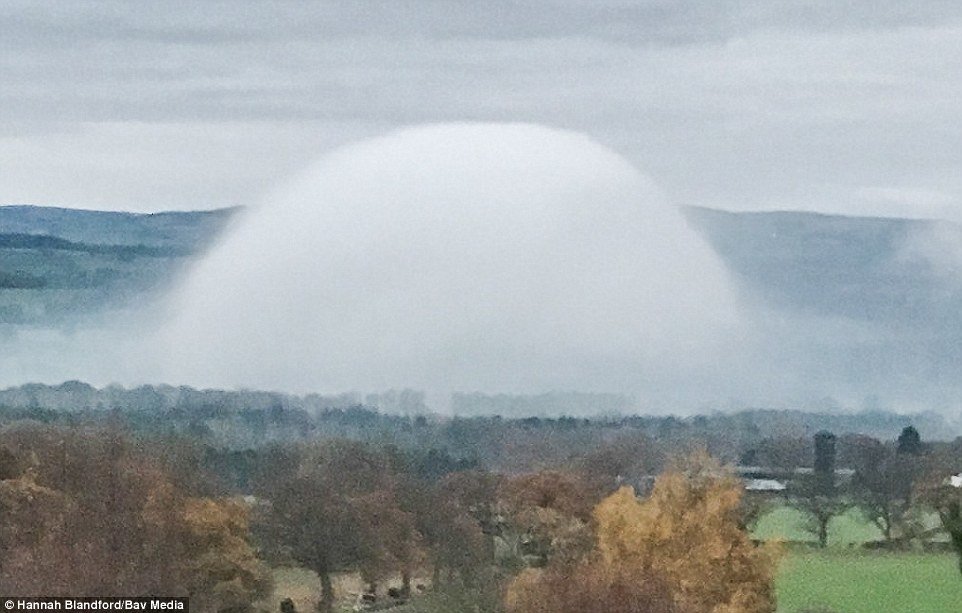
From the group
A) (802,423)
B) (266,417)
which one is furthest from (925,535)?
(266,417)

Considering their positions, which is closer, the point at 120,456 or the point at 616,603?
the point at 616,603

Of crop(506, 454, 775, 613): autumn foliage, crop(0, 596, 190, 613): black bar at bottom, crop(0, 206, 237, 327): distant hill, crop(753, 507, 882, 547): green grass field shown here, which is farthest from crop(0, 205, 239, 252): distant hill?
crop(753, 507, 882, 547): green grass field

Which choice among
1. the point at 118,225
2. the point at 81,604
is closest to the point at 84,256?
the point at 118,225

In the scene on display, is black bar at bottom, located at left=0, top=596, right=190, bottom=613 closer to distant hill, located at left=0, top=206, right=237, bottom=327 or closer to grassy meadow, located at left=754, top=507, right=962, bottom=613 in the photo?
distant hill, located at left=0, top=206, right=237, bottom=327

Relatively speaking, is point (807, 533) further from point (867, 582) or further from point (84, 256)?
point (84, 256)

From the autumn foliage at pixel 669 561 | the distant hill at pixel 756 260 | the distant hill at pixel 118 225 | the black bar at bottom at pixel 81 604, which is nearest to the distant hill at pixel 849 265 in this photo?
the distant hill at pixel 756 260

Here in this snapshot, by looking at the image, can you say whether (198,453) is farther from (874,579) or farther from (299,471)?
(874,579)
